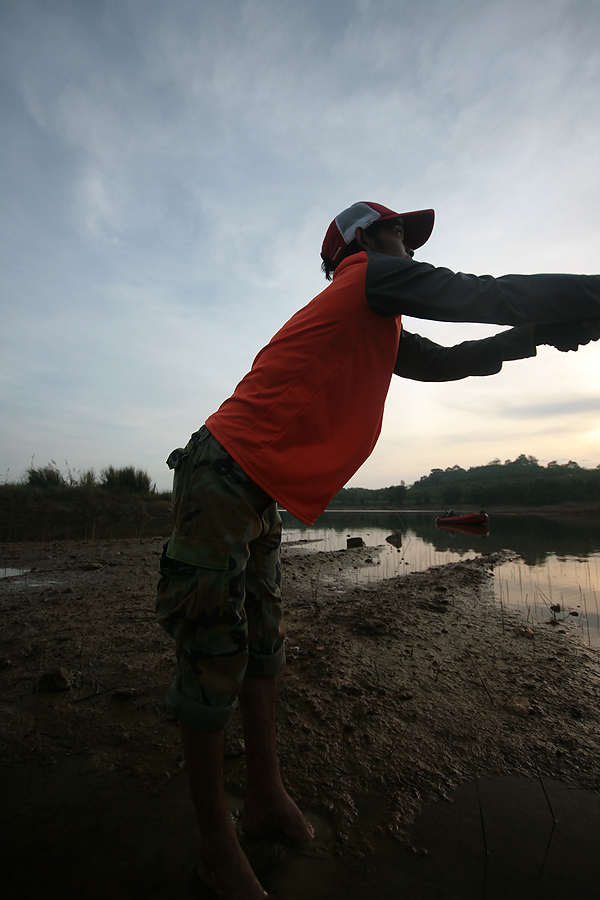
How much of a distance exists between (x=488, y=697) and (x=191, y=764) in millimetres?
1858

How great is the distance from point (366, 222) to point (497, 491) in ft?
169

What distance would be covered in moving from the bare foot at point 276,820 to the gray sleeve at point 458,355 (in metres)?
1.70

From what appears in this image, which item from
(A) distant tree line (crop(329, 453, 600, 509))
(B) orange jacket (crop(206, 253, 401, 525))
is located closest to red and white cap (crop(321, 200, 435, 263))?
(B) orange jacket (crop(206, 253, 401, 525))

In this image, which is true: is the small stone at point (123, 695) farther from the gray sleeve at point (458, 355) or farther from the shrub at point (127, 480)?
the shrub at point (127, 480)

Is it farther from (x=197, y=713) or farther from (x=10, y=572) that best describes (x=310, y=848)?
(x=10, y=572)

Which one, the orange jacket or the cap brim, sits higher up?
the cap brim

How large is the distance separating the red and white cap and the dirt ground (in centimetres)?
209

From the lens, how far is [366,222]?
1643 millimetres

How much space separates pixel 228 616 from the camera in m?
1.19

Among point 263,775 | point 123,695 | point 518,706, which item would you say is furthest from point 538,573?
point 263,775

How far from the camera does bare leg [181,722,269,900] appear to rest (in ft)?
3.67

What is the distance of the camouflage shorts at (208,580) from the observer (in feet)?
3.83

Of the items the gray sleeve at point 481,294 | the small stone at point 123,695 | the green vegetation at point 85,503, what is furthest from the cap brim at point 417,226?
the green vegetation at point 85,503

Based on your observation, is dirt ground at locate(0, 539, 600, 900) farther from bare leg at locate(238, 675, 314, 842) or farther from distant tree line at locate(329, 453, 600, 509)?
distant tree line at locate(329, 453, 600, 509)
